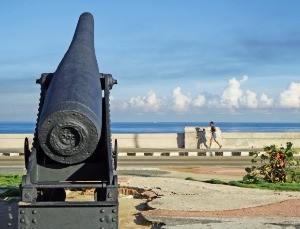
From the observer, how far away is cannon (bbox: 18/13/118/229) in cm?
673

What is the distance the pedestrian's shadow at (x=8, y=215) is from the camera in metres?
10.1

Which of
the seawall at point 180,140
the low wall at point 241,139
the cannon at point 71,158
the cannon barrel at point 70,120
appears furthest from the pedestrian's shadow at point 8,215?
the low wall at point 241,139

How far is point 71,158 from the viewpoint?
7.43 metres

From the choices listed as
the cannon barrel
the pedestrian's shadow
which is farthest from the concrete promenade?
the cannon barrel

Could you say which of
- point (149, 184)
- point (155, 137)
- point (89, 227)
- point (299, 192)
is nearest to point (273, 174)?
point (299, 192)

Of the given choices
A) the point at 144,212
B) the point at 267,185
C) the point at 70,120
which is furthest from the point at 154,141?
the point at 70,120

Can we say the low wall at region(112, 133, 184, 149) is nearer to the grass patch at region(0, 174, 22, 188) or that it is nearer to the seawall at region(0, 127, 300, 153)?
the seawall at region(0, 127, 300, 153)

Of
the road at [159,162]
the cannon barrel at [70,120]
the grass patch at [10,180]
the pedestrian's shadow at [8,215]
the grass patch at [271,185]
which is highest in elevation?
the cannon barrel at [70,120]

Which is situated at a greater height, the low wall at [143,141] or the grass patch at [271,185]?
the low wall at [143,141]

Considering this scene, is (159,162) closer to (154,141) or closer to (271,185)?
(154,141)

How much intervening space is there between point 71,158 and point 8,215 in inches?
158

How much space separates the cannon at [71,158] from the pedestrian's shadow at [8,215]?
186 centimetres

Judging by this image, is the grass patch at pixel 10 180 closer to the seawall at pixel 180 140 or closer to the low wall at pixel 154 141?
the seawall at pixel 180 140

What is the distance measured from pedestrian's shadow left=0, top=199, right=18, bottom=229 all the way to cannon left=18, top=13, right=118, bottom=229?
6.10ft
